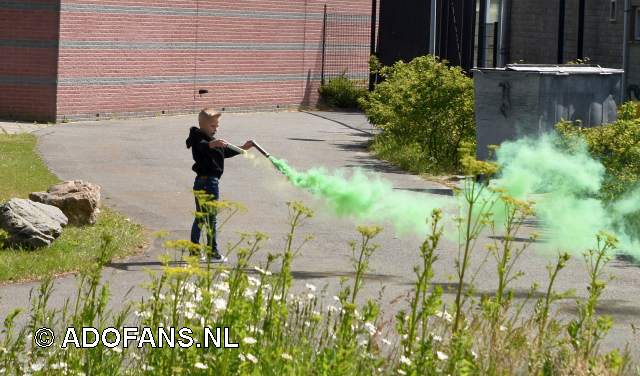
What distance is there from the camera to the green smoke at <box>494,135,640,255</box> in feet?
43.9

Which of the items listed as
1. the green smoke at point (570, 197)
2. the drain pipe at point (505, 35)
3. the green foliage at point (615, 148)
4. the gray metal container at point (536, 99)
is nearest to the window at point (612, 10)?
the drain pipe at point (505, 35)

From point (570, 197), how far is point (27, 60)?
55.5ft

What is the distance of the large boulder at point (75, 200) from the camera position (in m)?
14.0

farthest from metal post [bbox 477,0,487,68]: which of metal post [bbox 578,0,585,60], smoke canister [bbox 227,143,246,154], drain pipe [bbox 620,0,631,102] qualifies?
smoke canister [bbox 227,143,246,154]

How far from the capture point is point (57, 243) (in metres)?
12.8

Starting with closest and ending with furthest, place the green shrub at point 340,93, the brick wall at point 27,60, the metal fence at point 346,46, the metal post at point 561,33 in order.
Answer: the brick wall at point 27,60 → the metal post at point 561,33 → the green shrub at point 340,93 → the metal fence at point 346,46

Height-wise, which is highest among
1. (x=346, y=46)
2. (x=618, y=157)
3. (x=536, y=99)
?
(x=346, y=46)

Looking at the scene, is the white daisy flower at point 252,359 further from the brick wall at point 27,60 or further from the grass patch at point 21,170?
the brick wall at point 27,60

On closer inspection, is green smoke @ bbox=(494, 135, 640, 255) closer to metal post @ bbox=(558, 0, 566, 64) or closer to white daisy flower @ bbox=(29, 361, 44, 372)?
white daisy flower @ bbox=(29, 361, 44, 372)

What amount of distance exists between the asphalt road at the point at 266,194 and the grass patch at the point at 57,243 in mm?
245

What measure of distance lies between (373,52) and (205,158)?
24895 millimetres

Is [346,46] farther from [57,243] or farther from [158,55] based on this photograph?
[57,243]

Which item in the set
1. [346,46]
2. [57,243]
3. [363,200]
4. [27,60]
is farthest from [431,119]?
[346,46]

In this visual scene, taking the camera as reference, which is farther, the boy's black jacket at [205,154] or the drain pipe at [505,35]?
the drain pipe at [505,35]
